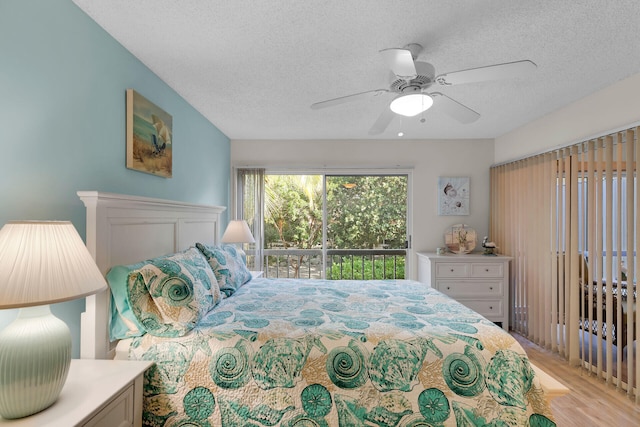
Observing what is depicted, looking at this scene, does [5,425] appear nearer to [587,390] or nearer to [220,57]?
[220,57]

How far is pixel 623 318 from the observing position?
2607 millimetres

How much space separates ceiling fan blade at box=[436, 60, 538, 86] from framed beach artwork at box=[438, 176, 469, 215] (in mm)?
2753

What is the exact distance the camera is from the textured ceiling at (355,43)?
1674 mm

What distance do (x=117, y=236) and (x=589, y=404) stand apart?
343 cm

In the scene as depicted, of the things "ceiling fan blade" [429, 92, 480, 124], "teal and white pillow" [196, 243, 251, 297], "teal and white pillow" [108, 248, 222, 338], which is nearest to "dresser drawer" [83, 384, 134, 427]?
"teal and white pillow" [108, 248, 222, 338]

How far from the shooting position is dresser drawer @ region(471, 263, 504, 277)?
3873 mm

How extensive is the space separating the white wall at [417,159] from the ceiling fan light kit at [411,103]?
2324 millimetres

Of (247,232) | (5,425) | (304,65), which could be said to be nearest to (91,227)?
(5,425)

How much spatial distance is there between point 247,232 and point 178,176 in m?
1.01

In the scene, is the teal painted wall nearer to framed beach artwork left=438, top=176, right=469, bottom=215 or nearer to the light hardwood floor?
the light hardwood floor

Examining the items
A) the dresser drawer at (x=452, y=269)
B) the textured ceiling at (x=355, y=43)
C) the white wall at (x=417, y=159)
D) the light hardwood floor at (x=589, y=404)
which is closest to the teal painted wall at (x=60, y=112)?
the textured ceiling at (x=355, y=43)

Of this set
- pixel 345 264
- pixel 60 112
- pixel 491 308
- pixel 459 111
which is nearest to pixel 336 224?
pixel 345 264

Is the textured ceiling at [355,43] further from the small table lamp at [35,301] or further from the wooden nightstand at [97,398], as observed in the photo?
the wooden nightstand at [97,398]

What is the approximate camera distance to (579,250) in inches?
115
